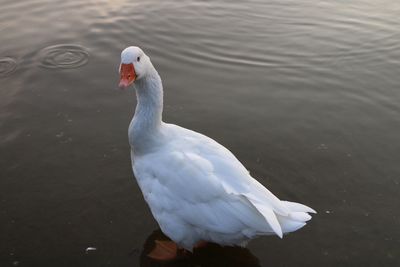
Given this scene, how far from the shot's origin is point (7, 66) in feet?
21.6

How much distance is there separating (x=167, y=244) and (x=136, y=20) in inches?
194

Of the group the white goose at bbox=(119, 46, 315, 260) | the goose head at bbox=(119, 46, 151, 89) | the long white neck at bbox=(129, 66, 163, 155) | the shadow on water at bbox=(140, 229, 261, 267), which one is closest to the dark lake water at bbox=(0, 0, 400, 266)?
the shadow on water at bbox=(140, 229, 261, 267)

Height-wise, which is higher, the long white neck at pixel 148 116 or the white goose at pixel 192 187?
the long white neck at pixel 148 116

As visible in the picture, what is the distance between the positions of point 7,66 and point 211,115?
3205mm

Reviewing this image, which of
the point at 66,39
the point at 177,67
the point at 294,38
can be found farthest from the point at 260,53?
the point at 66,39

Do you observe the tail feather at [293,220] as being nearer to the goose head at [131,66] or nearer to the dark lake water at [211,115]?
the dark lake water at [211,115]

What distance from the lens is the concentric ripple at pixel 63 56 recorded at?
6.73m

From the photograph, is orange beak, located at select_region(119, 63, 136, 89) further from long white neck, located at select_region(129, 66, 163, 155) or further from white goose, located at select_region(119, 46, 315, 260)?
long white neck, located at select_region(129, 66, 163, 155)

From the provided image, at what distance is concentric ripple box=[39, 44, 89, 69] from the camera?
6.73 metres

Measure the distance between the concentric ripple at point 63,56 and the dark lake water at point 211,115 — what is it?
0.03 metres

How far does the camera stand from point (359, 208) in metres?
4.39

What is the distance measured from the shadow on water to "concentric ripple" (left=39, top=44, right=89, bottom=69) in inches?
141

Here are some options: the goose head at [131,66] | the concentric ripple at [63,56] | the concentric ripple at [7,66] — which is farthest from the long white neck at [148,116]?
the concentric ripple at [7,66]

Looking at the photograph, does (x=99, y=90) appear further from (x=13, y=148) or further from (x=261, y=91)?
(x=261, y=91)
